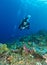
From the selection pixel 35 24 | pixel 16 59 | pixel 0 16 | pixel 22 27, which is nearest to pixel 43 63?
pixel 16 59

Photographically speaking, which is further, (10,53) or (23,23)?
(23,23)

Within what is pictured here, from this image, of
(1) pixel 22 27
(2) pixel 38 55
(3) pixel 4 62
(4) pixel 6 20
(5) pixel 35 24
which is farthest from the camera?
(5) pixel 35 24

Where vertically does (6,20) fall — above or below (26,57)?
above

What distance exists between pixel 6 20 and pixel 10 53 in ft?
239

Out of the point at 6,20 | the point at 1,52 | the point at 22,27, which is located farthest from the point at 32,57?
the point at 6,20

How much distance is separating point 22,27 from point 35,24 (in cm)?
9005

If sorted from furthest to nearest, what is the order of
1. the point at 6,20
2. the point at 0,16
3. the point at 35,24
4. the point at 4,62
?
the point at 35,24 < the point at 6,20 < the point at 0,16 < the point at 4,62

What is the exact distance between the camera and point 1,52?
17.7 ft

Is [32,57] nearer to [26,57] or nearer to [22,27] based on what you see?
[26,57]

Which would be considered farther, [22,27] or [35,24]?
[35,24]

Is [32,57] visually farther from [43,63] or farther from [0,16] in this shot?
[0,16]

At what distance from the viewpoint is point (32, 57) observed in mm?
5645

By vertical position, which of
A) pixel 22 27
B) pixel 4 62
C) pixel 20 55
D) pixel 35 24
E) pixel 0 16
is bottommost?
pixel 4 62

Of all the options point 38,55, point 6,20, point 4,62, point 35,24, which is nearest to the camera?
point 4,62
